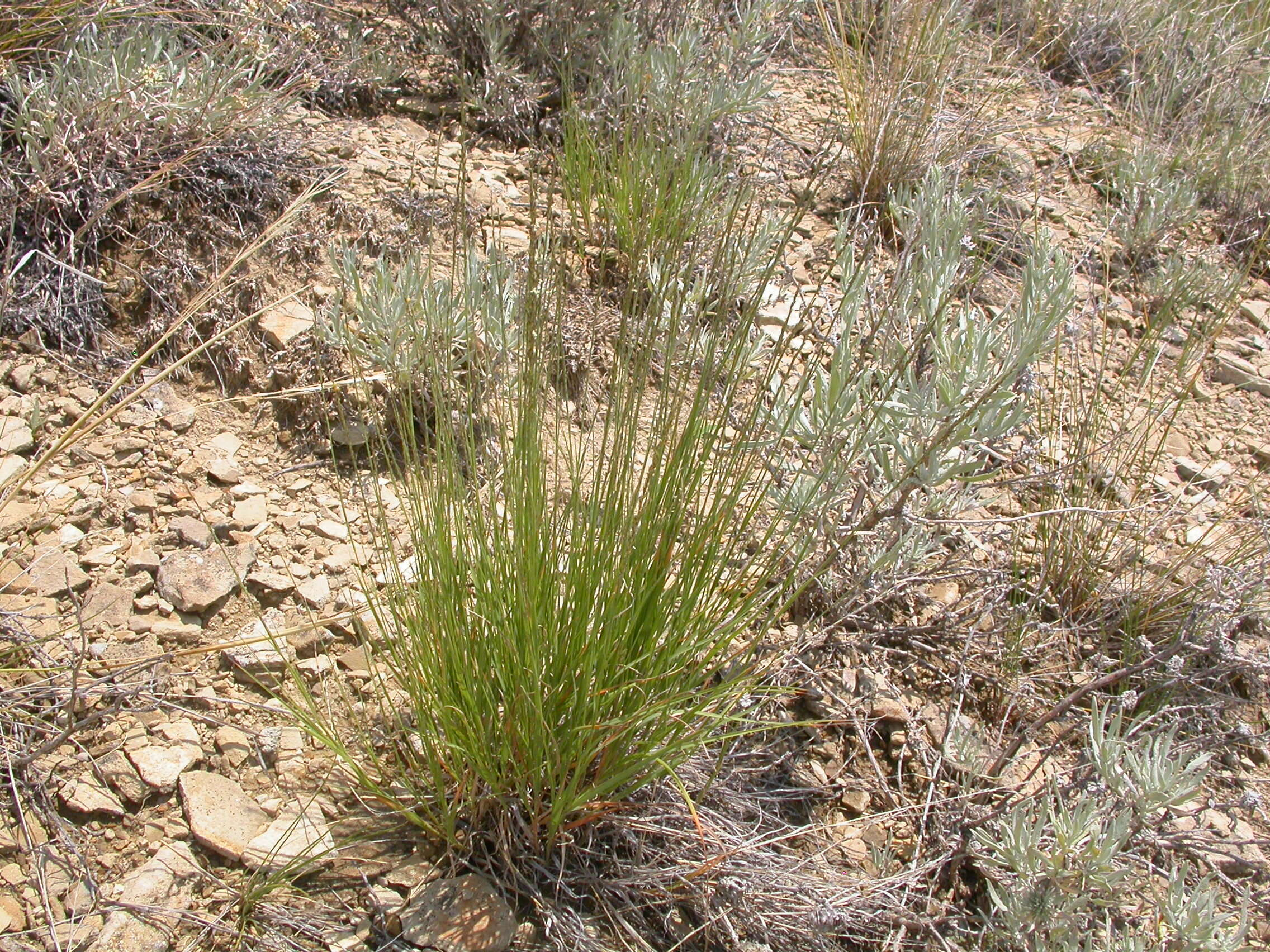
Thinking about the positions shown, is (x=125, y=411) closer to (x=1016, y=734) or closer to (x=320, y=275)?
(x=320, y=275)

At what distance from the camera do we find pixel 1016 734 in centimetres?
194

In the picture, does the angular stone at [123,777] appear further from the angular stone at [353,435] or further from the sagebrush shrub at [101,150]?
the sagebrush shrub at [101,150]

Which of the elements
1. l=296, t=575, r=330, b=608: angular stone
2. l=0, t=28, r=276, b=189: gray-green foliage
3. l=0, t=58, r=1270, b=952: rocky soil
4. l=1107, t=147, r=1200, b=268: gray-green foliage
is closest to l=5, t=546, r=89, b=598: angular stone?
l=0, t=58, r=1270, b=952: rocky soil

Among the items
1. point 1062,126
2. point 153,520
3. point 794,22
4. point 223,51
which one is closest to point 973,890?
point 153,520

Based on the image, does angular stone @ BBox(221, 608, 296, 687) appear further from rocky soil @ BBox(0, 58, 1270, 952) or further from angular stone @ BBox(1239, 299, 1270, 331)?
angular stone @ BBox(1239, 299, 1270, 331)

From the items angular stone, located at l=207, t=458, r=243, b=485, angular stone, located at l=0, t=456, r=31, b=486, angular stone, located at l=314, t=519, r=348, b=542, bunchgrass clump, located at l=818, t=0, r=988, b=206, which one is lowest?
angular stone, located at l=314, t=519, r=348, b=542

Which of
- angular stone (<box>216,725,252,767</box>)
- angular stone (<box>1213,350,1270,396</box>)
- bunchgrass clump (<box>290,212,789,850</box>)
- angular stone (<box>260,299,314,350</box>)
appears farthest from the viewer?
angular stone (<box>1213,350,1270,396</box>)

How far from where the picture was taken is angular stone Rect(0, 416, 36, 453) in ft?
6.77

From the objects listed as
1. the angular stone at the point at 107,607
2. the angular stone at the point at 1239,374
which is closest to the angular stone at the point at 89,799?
the angular stone at the point at 107,607

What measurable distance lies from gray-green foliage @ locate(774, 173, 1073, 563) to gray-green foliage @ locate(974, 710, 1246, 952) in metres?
0.54

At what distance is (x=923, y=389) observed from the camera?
1.87m

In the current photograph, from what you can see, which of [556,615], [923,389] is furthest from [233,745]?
[923,389]

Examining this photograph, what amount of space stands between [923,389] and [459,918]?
122cm

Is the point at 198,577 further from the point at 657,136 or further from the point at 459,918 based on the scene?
the point at 657,136
